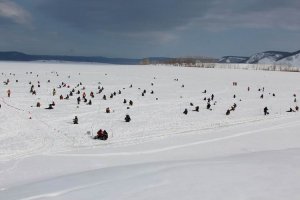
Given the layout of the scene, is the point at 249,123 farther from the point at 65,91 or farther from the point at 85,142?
the point at 65,91

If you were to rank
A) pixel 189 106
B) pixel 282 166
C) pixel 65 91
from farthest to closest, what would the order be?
1. pixel 65 91
2. pixel 189 106
3. pixel 282 166

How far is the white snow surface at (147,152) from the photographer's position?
11.9 m

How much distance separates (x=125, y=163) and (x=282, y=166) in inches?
209

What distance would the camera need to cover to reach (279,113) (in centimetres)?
2767

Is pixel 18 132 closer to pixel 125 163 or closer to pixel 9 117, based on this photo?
pixel 9 117

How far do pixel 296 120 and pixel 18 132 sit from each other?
15462mm

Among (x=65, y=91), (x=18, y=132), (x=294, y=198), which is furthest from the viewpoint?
(x=65, y=91)

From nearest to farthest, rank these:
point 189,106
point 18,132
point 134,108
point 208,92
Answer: point 18,132 → point 134,108 → point 189,106 → point 208,92

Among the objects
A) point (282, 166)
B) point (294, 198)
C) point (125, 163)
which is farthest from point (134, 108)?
point (294, 198)

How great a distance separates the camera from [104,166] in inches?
577

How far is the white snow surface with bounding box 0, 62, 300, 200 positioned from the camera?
11930 millimetres

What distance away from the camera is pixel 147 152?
655 inches

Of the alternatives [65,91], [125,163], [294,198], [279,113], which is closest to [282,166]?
[294,198]

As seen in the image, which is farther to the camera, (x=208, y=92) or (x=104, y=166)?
(x=208, y=92)
